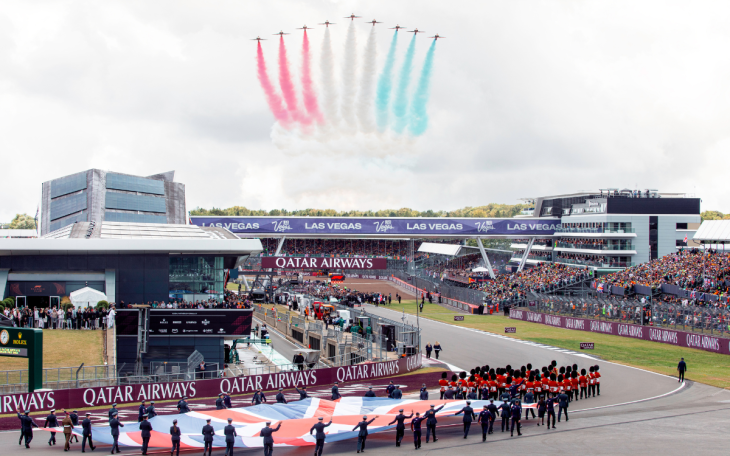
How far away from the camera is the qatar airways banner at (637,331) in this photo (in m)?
39.5

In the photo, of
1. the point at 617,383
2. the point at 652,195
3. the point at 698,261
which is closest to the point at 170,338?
the point at 617,383

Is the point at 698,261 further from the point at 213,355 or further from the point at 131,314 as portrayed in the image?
the point at 131,314

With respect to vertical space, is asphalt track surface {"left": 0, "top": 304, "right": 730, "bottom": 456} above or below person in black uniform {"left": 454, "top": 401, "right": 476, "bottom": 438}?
below

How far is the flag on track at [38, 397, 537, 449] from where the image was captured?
19344 millimetres

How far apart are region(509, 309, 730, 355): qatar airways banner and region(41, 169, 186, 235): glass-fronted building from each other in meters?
48.9

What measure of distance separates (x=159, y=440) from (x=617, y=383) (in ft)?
71.7

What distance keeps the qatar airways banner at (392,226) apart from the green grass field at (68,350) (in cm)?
5137

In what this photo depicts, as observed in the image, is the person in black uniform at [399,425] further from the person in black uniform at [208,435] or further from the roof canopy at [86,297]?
the roof canopy at [86,297]

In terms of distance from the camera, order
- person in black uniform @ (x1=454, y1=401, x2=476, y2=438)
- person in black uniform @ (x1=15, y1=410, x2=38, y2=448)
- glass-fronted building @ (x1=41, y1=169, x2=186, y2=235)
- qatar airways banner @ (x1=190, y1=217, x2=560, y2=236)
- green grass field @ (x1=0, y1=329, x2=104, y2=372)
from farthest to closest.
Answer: qatar airways banner @ (x1=190, y1=217, x2=560, y2=236) → glass-fronted building @ (x1=41, y1=169, x2=186, y2=235) → green grass field @ (x1=0, y1=329, x2=104, y2=372) → person in black uniform @ (x1=454, y1=401, x2=476, y2=438) → person in black uniform @ (x1=15, y1=410, x2=38, y2=448)

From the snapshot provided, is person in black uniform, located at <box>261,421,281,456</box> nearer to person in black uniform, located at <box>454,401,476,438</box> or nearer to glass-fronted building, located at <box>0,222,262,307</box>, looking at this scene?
person in black uniform, located at <box>454,401,476,438</box>

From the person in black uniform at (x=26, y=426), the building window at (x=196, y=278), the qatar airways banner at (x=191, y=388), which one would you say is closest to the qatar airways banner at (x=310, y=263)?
the building window at (x=196, y=278)

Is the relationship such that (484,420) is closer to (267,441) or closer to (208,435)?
(267,441)

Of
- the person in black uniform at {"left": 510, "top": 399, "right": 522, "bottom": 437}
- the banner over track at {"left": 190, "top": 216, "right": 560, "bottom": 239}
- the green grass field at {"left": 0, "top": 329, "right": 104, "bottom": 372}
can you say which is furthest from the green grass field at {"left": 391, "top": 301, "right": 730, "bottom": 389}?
the banner over track at {"left": 190, "top": 216, "right": 560, "bottom": 239}

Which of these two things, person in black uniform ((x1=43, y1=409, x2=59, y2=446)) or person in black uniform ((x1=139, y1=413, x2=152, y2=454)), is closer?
person in black uniform ((x1=139, y1=413, x2=152, y2=454))
